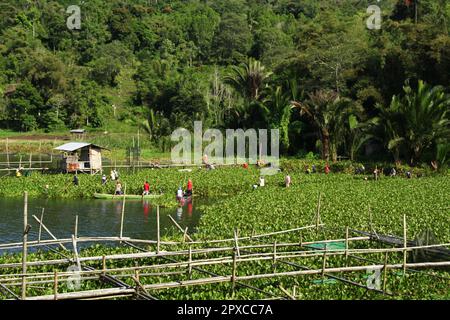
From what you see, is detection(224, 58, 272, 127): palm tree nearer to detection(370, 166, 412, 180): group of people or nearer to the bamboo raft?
detection(370, 166, 412, 180): group of people

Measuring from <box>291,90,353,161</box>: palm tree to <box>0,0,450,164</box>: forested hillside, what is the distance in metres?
0.09

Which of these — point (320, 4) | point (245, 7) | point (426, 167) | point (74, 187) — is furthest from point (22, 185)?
point (245, 7)

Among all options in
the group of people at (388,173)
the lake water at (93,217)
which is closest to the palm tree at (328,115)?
the group of people at (388,173)

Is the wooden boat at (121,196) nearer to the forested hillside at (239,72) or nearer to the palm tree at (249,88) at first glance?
the forested hillside at (239,72)

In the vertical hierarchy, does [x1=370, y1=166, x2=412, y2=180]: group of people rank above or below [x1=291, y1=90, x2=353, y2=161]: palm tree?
below

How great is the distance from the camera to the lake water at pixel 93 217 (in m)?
20.4

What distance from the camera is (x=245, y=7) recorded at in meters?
101

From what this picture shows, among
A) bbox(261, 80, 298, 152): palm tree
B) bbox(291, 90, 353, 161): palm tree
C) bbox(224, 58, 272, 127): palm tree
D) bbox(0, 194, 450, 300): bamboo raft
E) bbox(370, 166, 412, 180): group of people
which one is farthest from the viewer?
bbox(224, 58, 272, 127): palm tree

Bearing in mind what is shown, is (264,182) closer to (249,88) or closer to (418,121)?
(418,121)

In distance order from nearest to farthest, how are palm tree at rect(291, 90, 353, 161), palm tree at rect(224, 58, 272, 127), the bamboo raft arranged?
1. the bamboo raft
2. palm tree at rect(291, 90, 353, 161)
3. palm tree at rect(224, 58, 272, 127)

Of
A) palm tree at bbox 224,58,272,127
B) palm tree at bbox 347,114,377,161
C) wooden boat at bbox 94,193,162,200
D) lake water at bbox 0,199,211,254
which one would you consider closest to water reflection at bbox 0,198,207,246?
lake water at bbox 0,199,211,254

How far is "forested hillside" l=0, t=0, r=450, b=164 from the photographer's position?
37344 millimetres

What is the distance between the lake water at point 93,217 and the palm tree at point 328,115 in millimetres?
13658

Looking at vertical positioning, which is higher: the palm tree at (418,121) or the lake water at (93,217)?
the palm tree at (418,121)
